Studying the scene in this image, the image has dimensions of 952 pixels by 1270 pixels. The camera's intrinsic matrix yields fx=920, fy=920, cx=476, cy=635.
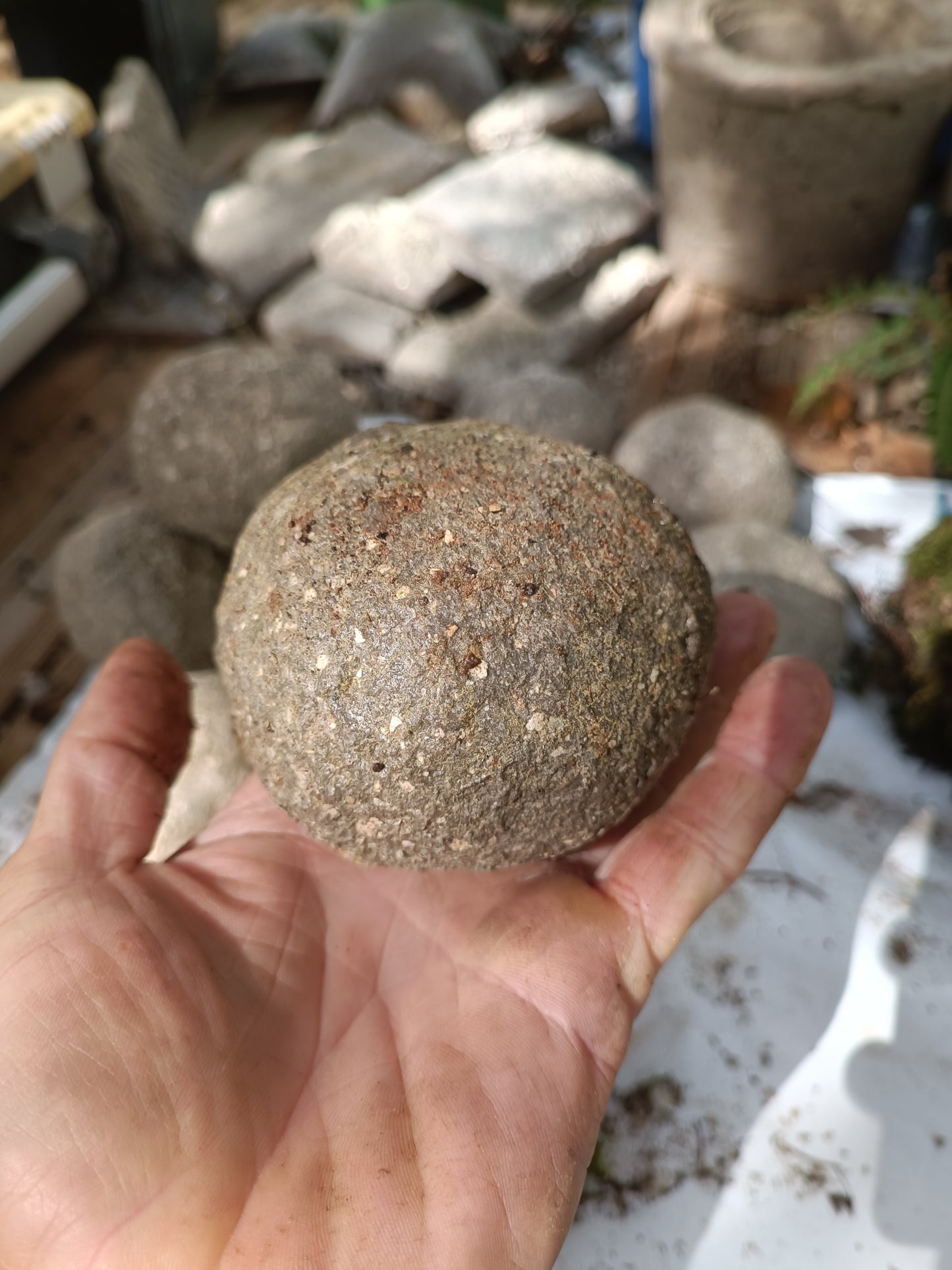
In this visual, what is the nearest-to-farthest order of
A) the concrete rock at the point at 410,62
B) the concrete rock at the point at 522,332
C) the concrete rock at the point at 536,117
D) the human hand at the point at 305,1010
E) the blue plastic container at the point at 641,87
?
1. the human hand at the point at 305,1010
2. the concrete rock at the point at 522,332
3. the concrete rock at the point at 536,117
4. the blue plastic container at the point at 641,87
5. the concrete rock at the point at 410,62

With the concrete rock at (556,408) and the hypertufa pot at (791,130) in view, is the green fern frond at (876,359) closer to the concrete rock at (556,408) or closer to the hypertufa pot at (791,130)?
the hypertufa pot at (791,130)

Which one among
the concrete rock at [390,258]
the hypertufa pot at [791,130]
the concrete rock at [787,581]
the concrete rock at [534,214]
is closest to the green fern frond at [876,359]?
the hypertufa pot at [791,130]

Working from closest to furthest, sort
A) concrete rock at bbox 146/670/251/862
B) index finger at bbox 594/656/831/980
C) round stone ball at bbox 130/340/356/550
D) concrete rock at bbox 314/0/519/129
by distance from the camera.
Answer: index finger at bbox 594/656/831/980 < concrete rock at bbox 146/670/251/862 < round stone ball at bbox 130/340/356/550 < concrete rock at bbox 314/0/519/129

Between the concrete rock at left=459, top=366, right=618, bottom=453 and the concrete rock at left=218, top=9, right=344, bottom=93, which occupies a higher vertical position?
the concrete rock at left=218, top=9, right=344, bottom=93

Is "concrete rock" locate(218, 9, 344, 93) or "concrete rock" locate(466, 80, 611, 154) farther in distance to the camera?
"concrete rock" locate(218, 9, 344, 93)

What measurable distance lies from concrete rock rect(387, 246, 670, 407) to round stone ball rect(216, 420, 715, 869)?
213cm

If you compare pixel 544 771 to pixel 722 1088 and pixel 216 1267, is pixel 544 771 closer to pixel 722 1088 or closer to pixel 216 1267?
pixel 216 1267

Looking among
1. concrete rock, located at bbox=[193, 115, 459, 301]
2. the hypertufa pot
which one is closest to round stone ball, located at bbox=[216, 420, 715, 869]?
the hypertufa pot

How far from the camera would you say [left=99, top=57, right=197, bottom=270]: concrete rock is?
386cm

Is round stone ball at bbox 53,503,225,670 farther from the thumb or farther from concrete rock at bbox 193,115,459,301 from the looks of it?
concrete rock at bbox 193,115,459,301

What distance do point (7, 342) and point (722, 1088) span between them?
10.7 ft

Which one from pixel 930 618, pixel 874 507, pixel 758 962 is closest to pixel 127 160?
pixel 874 507

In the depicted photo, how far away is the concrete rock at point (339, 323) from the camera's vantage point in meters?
3.74

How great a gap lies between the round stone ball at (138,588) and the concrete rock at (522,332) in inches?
52.9
